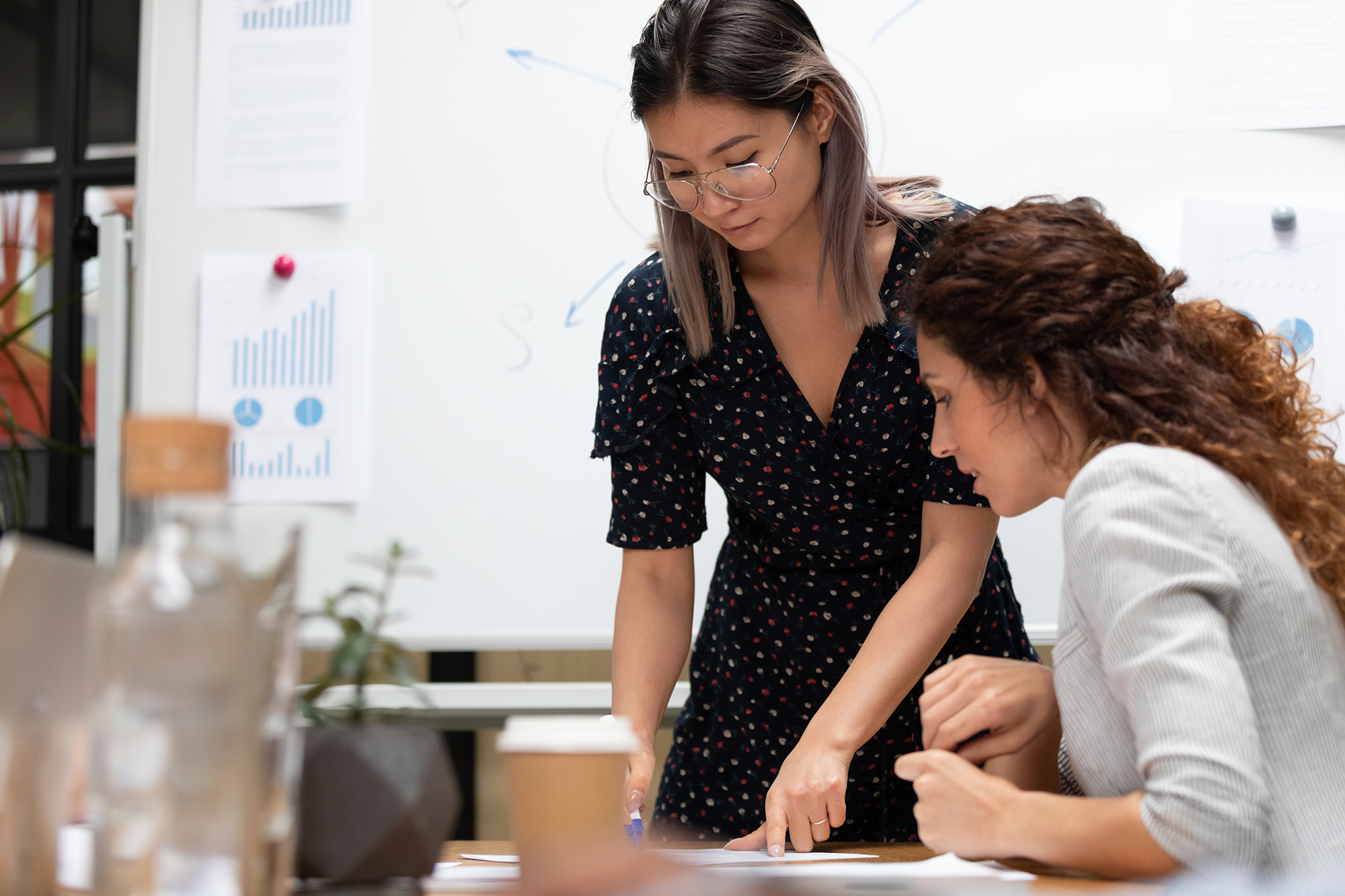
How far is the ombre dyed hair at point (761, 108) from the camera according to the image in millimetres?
1126

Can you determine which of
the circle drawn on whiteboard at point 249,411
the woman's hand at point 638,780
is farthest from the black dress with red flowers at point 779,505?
the circle drawn on whiteboard at point 249,411

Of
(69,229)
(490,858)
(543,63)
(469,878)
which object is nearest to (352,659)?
(469,878)

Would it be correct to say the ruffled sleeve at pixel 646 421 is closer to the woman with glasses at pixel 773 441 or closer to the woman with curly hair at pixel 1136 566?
the woman with glasses at pixel 773 441

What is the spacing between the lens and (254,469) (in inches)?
68.2

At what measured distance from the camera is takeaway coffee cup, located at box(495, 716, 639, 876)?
0.56m

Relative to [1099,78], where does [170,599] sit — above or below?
below

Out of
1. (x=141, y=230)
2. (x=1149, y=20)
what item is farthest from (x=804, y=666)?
(x=141, y=230)

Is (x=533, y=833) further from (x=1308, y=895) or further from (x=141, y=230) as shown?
(x=141, y=230)

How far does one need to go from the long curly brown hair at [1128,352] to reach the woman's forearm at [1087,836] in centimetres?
26

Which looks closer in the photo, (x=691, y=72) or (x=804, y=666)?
(x=691, y=72)

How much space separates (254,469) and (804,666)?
37.9 inches

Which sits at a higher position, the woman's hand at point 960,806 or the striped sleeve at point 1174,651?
the striped sleeve at point 1174,651

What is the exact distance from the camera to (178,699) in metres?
0.48

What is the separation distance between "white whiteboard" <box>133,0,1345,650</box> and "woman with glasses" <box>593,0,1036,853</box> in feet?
1.23
